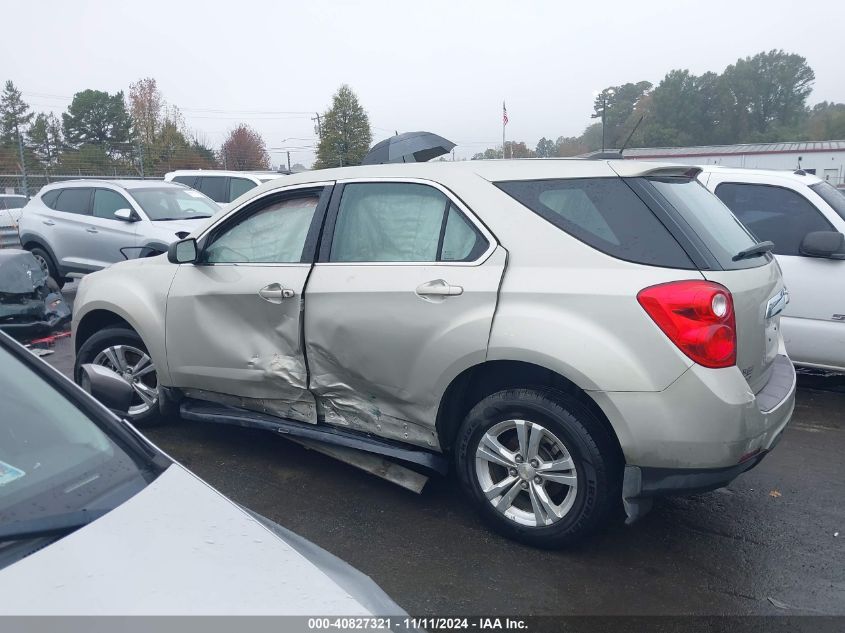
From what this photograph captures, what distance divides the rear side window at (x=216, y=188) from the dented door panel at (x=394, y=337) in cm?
1183

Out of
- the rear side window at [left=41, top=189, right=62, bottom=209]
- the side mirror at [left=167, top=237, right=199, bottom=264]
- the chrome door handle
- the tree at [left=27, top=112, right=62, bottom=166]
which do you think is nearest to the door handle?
the side mirror at [left=167, top=237, right=199, bottom=264]

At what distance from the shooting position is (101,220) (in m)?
10.3

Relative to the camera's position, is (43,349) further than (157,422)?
Yes

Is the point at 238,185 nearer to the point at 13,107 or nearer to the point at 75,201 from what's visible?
the point at 75,201

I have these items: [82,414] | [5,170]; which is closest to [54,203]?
[82,414]

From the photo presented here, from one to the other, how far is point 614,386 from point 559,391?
1.00 ft

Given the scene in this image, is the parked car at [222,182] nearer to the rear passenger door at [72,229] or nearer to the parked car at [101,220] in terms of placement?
the parked car at [101,220]

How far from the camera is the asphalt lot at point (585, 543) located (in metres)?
3.01

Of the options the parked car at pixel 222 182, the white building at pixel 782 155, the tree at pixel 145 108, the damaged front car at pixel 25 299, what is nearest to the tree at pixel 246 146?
the tree at pixel 145 108

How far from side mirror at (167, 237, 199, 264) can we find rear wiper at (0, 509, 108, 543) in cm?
272

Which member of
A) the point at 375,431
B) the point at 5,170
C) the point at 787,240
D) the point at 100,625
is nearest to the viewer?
the point at 100,625

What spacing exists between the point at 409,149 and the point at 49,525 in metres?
3.38

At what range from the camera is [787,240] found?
5516 millimetres

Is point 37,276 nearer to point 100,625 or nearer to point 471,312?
point 471,312
